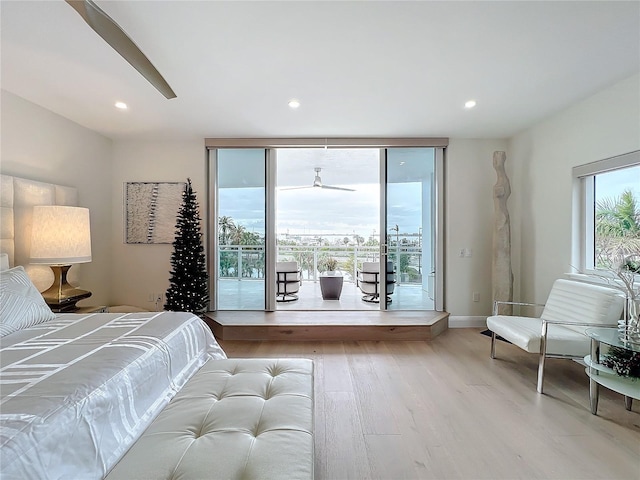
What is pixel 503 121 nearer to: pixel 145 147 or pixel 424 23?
pixel 424 23

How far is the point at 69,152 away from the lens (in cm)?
346

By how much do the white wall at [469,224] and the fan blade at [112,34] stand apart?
3728mm

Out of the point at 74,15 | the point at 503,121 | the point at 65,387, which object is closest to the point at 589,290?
the point at 503,121

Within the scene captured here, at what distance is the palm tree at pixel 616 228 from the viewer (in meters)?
2.59

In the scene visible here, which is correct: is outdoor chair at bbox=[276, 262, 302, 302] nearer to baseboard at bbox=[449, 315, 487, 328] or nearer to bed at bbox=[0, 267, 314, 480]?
baseboard at bbox=[449, 315, 487, 328]

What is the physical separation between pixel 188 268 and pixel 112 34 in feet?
9.00

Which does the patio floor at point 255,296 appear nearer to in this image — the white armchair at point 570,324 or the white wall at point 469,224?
the white wall at point 469,224

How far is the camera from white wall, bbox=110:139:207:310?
4.21 meters

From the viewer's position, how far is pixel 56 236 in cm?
278

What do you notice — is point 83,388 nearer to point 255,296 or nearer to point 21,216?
point 21,216

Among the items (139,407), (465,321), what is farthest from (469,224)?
(139,407)

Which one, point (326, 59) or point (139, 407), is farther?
point (326, 59)

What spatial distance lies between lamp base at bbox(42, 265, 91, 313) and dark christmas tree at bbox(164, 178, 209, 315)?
884mm

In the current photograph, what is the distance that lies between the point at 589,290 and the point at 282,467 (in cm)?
297
